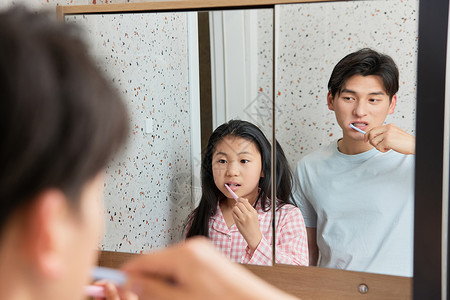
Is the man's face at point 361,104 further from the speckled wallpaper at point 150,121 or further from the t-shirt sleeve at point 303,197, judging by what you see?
the speckled wallpaper at point 150,121

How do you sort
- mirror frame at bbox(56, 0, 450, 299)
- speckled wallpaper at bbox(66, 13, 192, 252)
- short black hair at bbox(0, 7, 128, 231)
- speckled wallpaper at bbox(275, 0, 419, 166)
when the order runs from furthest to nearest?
speckled wallpaper at bbox(66, 13, 192, 252) < speckled wallpaper at bbox(275, 0, 419, 166) < mirror frame at bbox(56, 0, 450, 299) < short black hair at bbox(0, 7, 128, 231)

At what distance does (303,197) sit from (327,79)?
8.1 inches

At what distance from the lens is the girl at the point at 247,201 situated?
904 mm

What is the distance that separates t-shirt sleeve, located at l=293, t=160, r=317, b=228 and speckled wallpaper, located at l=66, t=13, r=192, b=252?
0.20 meters

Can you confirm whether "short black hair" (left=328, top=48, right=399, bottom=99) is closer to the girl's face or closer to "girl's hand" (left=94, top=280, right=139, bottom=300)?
the girl's face

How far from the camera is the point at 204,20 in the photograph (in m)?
0.92

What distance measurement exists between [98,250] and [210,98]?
0.39 meters

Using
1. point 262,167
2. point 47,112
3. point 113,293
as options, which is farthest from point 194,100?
point 47,112

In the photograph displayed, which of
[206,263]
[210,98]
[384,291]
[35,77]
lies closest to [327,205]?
[384,291]

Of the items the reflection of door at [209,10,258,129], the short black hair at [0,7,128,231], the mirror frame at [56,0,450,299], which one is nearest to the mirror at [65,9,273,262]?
the reflection of door at [209,10,258,129]

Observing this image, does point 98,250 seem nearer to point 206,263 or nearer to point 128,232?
point 128,232

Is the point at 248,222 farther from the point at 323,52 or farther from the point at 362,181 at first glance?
the point at 323,52

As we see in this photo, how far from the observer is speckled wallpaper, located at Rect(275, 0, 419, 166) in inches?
32.8

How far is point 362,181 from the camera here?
0.86m
